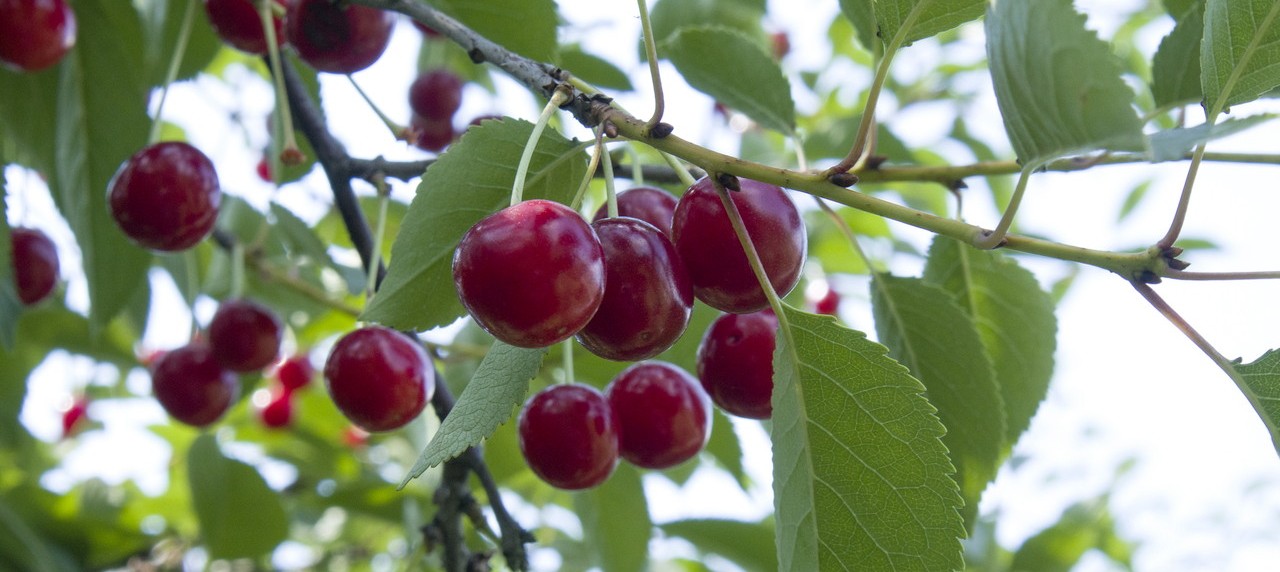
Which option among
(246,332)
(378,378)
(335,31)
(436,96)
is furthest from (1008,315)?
(246,332)

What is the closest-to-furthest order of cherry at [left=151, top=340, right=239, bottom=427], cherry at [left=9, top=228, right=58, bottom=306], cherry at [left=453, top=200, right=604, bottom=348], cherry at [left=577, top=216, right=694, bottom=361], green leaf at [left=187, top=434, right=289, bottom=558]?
1. cherry at [left=453, top=200, right=604, bottom=348]
2. cherry at [left=577, top=216, right=694, bottom=361]
3. cherry at [left=9, top=228, right=58, bottom=306]
4. cherry at [left=151, top=340, right=239, bottom=427]
5. green leaf at [left=187, top=434, right=289, bottom=558]

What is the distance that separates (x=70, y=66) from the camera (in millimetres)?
2088

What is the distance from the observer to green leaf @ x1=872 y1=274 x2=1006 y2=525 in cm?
151

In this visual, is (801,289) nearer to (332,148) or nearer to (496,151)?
(332,148)

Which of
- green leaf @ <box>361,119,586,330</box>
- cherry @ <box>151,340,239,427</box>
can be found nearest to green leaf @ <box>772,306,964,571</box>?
green leaf @ <box>361,119,586,330</box>

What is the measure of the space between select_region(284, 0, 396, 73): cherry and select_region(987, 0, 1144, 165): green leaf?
1.13 m

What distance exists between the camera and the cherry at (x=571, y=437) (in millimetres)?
1463

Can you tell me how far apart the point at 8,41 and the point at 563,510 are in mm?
2306

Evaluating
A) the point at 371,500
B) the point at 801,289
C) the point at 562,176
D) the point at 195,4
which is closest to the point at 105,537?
the point at 371,500

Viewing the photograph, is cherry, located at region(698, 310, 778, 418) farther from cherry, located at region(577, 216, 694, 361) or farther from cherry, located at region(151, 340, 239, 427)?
cherry, located at region(151, 340, 239, 427)

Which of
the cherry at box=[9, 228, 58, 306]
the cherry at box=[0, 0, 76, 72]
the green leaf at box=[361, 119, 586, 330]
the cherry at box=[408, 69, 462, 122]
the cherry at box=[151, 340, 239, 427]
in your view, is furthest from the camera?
the cherry at box=[408, 69, 462, 122]

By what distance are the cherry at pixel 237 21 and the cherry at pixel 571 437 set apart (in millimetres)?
958

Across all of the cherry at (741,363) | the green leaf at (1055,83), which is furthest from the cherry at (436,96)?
the green leaf at (1055,83)

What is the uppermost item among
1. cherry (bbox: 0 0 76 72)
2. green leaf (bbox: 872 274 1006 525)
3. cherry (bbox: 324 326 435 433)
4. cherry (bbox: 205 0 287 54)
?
green leaf (bbox: 872 274 1006 525)
